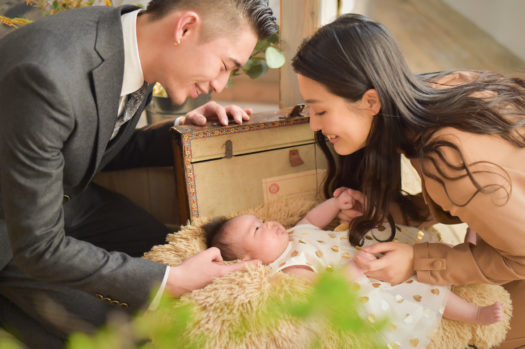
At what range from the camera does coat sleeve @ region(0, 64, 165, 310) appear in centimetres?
88

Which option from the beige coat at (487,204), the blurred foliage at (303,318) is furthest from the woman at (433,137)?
the blurred foliage at (303,318)

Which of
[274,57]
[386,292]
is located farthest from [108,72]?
[386,292]

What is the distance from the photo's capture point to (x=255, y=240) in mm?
1257

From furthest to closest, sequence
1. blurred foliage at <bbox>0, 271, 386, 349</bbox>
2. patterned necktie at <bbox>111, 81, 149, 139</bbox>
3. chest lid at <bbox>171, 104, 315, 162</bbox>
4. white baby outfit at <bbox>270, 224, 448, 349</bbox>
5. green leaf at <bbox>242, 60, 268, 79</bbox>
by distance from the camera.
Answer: green leaf at <bbox>242, 60, 268, 79</bbox>, chest lid at <bbox>171, 104, 315, 162</bbox>, patterned necktie at <bbox>111, 81, 149, 139</bbox>, white baby outfit at <bbox>270, 224, 448, 349</bbox>, blurred foliage at <bbox>0, 271, 386, 349</bbox>

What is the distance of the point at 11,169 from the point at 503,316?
49.5 inches

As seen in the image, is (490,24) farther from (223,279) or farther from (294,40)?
(223,279)

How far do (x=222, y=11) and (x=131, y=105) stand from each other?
394mm

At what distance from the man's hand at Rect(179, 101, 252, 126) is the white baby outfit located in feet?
1.43

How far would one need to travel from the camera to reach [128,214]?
1.58 m

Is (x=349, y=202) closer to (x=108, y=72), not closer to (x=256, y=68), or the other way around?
(x=256, y=68)

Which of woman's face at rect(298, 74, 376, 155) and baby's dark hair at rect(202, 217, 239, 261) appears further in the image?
baby's dark hair at rect(202, 217, 239, 261)

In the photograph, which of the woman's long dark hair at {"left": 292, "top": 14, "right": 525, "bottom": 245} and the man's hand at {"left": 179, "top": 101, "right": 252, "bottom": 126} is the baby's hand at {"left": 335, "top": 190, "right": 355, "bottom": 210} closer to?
the woman's long dark hair at {"left": 292, "top": 14, "right": 525, "bottom": 245}

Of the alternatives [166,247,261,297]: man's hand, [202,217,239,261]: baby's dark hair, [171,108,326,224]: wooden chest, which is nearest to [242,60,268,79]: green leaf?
[171,108,326,224]: wooden chest

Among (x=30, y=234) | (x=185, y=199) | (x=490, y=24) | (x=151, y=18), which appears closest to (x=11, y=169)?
(x=30, y=234)
